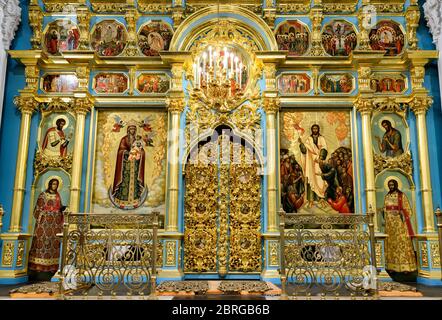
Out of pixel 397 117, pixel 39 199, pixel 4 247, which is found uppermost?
pixel 397 117

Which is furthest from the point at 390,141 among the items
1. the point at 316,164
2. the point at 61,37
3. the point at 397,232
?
the point at 61,37

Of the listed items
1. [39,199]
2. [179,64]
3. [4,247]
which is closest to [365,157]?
[179,64]

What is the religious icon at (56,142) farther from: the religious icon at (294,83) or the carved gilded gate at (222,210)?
the religious icon at (294,83)

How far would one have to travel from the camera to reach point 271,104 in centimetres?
859

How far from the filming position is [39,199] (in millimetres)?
8367

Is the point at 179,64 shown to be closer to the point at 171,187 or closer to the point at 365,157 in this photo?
the point at 171,187

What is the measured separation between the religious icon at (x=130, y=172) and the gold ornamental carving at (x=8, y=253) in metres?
2.20

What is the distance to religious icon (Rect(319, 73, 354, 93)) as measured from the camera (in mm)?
8867

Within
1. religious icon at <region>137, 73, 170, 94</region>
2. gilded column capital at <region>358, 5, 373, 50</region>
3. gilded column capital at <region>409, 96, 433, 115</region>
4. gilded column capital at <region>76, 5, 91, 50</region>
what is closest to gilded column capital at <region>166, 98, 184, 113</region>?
religious icon at <region>137, 73, 170, 94</region>

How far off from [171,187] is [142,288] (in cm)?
264

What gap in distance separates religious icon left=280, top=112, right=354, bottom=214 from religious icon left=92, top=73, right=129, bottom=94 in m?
3.85

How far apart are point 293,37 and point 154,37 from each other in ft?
10.9

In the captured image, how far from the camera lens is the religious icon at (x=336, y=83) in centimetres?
887

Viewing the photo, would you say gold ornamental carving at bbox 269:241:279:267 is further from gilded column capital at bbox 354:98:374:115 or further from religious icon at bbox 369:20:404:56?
religious icon at bbox 369:20:404:56
